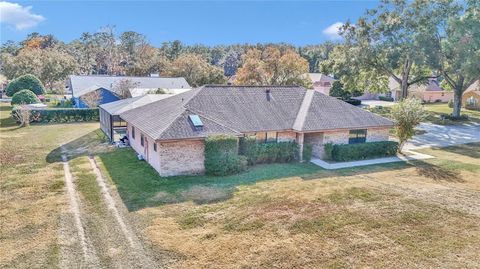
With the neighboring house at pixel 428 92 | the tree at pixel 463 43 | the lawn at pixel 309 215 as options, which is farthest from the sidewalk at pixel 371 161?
the neighboring house at pixel 428 92

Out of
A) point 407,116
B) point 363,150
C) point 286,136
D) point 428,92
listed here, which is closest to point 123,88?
point 286,136

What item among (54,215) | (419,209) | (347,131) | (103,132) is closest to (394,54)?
(347,131)

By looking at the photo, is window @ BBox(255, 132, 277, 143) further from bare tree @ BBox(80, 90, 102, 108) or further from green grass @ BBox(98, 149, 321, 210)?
bare tree @ BBox(80, 90, 102, 108)

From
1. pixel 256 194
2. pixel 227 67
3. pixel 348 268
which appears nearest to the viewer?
pixel 348 268

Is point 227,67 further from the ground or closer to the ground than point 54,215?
further from the ground

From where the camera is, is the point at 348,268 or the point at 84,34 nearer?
the point at 348,268

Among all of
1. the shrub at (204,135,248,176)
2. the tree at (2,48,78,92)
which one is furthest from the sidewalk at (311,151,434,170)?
the tree at (2,48,78,92)

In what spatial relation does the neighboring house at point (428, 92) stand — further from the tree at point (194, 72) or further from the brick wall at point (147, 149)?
the brick wall at point (147, 149)

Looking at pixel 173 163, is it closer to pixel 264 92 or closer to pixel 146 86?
pixel 264 92
